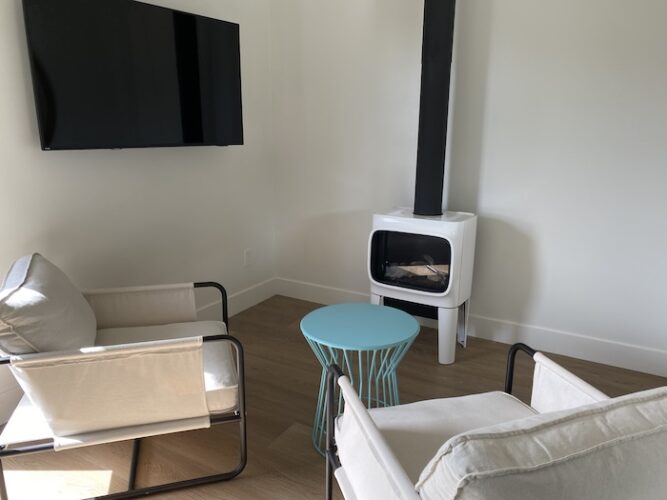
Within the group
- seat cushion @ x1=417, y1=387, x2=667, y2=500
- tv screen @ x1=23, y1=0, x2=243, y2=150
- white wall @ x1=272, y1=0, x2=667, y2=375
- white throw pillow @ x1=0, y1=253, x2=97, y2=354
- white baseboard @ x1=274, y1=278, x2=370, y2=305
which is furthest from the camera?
white baseboard @ x1=274, y1=278, x2=370, y2=305

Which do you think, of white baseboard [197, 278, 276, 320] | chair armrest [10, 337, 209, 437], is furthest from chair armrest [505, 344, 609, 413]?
white baseboard [197, 278, 276, 320]

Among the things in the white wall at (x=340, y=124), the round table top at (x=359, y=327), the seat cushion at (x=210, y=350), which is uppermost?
the white wall at (x=340, y=124)

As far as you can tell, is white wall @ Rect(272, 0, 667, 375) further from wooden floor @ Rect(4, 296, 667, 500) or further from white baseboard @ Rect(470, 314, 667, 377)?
wooden floor @ Rect(4, 296, 667, 500)

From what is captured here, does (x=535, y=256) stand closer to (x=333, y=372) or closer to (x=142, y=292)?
(x=333, y=372)

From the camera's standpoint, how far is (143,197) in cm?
286

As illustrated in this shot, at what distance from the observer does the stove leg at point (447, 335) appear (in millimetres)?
2932

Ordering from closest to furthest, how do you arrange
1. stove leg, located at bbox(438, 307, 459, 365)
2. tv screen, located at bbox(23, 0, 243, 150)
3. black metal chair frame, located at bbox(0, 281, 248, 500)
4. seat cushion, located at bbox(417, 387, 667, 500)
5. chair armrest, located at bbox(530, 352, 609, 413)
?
1. seat cushion, located at bbox(417, 387, 667, 500)
2. chair armrest, located at bbox(530, 352, 609, 413)
3. black metal chair frame, located at bbox(0, 281, 248, 500)
4. tv screen, located at bbox(23, 0, 243, 150)
5. stove leg, located at bbox(438, 307, 459, 365)

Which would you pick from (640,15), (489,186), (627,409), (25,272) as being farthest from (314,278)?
(627,409)

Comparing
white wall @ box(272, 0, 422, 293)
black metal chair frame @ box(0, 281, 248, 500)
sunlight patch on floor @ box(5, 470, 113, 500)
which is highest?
white wall @ box(272, 0, 422, 293)

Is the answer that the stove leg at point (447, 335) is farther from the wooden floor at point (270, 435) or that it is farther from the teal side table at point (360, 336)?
the teal side table at point (360, 336)

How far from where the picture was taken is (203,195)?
326 centimetres

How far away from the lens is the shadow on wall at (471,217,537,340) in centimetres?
310

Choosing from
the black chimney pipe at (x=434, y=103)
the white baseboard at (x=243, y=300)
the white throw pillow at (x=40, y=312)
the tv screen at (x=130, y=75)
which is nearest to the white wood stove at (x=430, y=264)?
the black chimney pipe at (x=434, y=103)

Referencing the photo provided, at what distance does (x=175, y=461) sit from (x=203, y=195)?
1698mm
